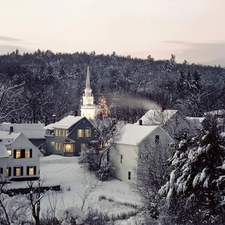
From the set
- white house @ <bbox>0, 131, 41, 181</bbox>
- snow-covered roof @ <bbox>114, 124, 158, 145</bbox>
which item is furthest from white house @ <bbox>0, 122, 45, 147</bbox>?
white house @ <bbox>0, 131, 41, 181</bbox>

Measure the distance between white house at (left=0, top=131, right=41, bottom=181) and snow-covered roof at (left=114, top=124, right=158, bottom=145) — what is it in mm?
8324

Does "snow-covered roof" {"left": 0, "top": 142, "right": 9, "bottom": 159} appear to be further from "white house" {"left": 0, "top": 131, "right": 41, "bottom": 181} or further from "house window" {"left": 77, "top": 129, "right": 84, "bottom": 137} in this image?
"house window" {"left": 77, "top": 129, "right": 84, "bottom": 137}

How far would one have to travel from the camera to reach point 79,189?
39.9 metres

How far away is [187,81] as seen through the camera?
107 meters

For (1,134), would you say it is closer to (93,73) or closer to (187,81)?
(187,81)

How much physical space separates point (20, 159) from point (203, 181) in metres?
23.6

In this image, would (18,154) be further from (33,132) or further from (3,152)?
(33,132)

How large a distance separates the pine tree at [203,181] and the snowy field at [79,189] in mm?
6874

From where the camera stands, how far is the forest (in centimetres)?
7262

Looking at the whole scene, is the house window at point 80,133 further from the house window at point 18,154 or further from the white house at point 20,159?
the house window at point 18,154

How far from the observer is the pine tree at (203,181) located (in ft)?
73.0

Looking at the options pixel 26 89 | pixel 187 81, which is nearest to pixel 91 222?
pixel 26 89

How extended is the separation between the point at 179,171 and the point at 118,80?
12982 cm

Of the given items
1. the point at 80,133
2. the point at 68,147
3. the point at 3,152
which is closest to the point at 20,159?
the point at 3,152
